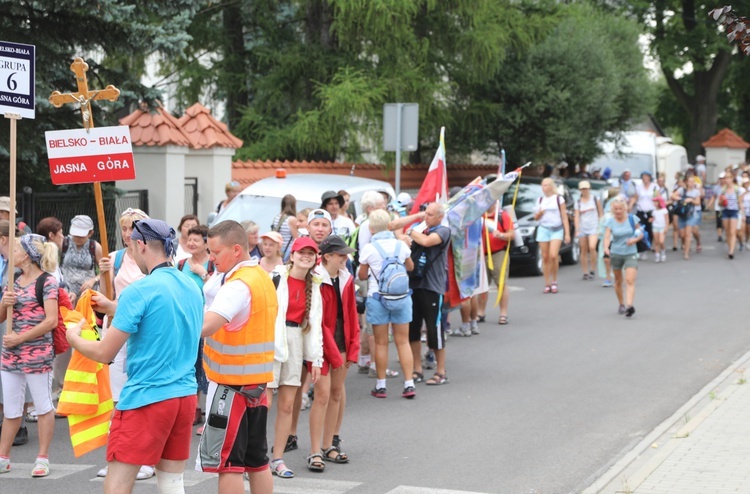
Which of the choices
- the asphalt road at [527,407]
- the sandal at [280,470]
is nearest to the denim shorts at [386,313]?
the asphalt road at [527,407]

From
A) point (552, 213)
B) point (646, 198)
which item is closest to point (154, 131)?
point (552, 213)

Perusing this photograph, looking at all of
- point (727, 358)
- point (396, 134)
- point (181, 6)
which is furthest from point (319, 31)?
point (727, 358)

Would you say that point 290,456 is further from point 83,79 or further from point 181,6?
point 181,6

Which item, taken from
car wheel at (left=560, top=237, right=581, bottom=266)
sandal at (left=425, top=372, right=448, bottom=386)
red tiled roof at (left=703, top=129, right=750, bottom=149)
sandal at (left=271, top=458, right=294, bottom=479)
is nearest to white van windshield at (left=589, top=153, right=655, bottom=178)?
car wheel at (left=560, top=237, right=581, bottom=266)

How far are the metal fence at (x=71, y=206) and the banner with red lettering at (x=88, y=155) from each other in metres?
6.09

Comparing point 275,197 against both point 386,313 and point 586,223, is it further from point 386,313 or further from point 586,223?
point 586,223

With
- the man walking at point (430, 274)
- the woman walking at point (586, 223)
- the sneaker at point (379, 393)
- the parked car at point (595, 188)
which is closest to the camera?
the sneaker at point (379, 393)

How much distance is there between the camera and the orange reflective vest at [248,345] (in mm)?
6188

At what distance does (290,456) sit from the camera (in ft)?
27.6

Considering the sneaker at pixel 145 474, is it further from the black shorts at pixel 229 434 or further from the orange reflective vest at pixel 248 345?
the orange reflective vest at pixel 248 345

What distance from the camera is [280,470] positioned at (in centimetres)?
Answer: 778

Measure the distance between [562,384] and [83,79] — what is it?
5946 millimetres

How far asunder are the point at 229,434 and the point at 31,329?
252 centimetres

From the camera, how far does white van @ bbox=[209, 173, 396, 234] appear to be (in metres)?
14.5
